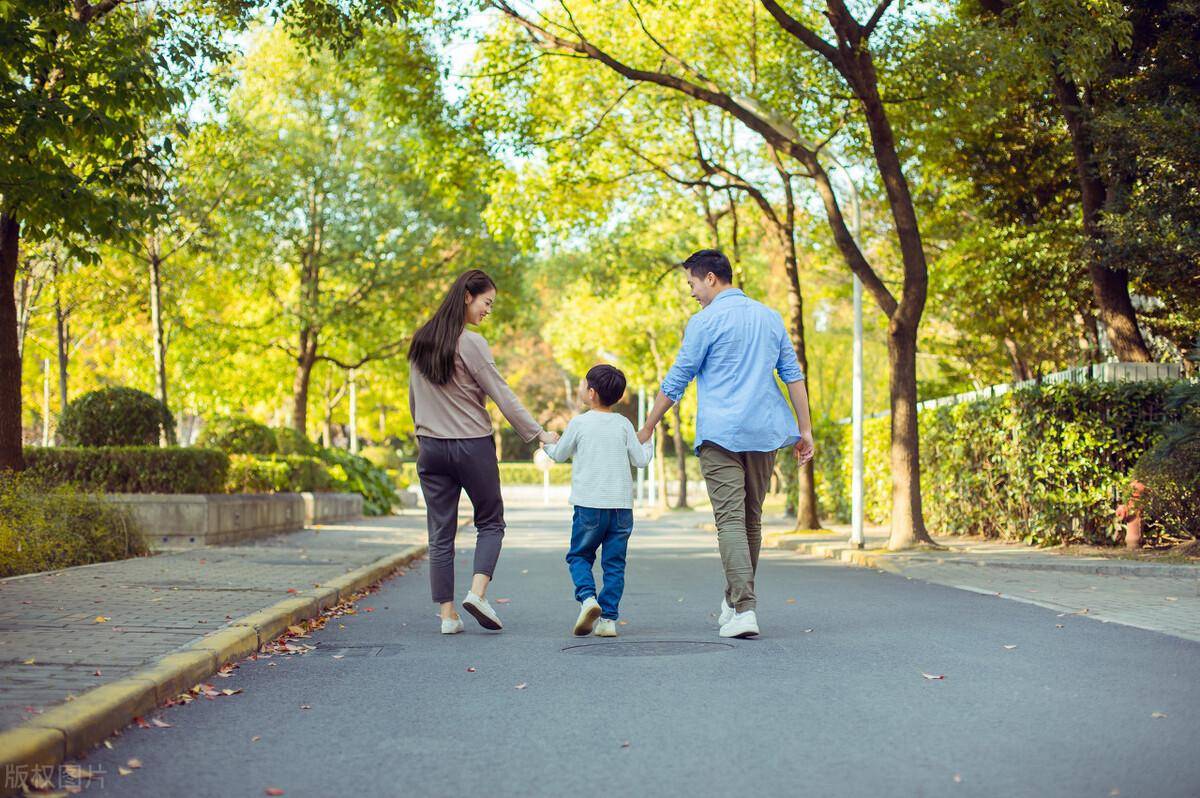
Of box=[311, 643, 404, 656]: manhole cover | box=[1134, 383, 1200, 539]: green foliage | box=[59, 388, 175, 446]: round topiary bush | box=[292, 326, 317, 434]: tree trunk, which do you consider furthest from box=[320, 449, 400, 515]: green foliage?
box=[311, 643, 404, 656]: manhole cover

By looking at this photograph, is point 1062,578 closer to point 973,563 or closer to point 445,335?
point 973,563

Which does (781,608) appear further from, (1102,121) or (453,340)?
(1102,121)

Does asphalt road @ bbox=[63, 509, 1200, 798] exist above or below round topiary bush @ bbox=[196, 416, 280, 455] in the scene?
below

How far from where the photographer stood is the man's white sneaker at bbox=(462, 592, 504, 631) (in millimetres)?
7750

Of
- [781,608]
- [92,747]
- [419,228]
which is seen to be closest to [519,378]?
[419,228]

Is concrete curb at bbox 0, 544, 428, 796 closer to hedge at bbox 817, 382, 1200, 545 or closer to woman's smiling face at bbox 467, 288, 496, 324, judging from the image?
woman's smiling face at bbox 467, 288, 496, 324

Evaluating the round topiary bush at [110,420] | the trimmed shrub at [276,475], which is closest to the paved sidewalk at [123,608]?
the round topiary bush at [110,420]

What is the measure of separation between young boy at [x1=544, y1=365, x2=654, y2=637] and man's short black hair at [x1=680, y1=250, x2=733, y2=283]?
78 centimetres

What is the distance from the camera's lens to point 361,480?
30.0 metres

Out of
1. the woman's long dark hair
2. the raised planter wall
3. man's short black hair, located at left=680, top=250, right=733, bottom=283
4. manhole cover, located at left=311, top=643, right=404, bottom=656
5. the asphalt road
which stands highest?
man's short black hair, located at left=680, top=250, right=733, bottom=283

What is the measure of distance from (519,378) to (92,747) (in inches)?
2584

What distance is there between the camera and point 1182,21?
51.8 feet

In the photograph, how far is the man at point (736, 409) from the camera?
748 centimetres

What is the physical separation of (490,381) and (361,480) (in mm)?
22833
